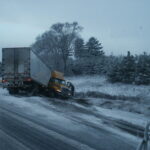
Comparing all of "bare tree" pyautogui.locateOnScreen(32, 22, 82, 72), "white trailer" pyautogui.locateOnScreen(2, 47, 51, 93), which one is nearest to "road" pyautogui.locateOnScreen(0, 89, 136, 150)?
"white trailer" pyautogui.locateOnScreen(2, 47, 51, 93)

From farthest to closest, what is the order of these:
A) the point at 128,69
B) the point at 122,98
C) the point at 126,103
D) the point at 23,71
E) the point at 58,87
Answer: the point at 128,69
the point at 58,87
the point at 122,98
the point at 23,71
the point at 126,103

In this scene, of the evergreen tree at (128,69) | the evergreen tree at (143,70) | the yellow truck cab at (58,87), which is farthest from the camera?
the evergreen tree at (128,69)

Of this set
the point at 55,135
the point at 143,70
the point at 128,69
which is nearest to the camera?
the point at 55,135

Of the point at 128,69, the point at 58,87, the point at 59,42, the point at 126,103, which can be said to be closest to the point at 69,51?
the point at 59,42

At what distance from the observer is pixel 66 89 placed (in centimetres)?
2492

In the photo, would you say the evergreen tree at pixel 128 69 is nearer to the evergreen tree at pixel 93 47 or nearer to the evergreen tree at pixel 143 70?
the evergreen tree at pixel 143 70

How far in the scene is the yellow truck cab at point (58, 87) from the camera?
80.1 ft

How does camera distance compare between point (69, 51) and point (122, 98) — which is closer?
point (122, 98)

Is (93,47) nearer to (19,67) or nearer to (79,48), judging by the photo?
(79,48)

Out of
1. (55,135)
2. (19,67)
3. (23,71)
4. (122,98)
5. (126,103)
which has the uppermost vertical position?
(19,67)

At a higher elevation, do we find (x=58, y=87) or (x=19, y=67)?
(x=19, y=67)

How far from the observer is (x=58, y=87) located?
24.6 meters

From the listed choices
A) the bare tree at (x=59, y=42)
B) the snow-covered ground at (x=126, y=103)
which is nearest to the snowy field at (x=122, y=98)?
the snow-covered ground at (x=126, y=103)

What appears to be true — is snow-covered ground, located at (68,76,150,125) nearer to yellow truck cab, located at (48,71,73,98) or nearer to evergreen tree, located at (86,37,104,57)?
yellow truck cab, located at (48,71,73,98)
